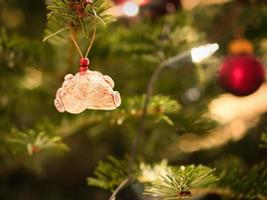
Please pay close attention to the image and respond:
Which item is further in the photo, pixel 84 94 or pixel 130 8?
pixel 130 8

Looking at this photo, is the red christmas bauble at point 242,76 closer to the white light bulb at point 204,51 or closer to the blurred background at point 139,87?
the blurred background at point 139,87

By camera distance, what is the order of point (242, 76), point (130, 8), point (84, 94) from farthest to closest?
point (130, 8) → point (242, 76) → point (84, 94)

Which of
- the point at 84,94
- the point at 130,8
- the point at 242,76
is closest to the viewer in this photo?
the point at 84,94

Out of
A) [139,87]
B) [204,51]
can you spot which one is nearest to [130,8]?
[139,87]

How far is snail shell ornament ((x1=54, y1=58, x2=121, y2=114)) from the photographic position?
0.38 m

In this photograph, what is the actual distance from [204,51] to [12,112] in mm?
331

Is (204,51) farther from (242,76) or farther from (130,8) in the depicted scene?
(130,8)

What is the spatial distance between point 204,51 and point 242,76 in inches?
4.9

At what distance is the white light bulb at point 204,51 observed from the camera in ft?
1.45

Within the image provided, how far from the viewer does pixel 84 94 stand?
38cm

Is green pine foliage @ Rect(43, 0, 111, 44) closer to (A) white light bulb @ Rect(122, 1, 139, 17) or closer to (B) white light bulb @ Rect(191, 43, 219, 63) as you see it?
(B) white light bulb @ Rect(191, 43, 219, 63)

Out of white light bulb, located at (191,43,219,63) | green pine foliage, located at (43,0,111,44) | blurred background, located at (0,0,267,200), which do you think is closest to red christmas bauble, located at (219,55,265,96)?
blurred background, located at (0,0,267,200)

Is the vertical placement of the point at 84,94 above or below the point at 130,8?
below

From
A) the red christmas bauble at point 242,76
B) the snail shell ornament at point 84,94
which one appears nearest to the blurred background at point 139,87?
the red christmas bauble at point 242,76
